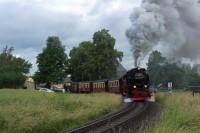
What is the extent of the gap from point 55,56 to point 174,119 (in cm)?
11171

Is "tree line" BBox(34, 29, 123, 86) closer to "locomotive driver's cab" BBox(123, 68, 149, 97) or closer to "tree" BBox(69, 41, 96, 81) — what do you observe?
"tree" BBox(69, 41, 96, 81)

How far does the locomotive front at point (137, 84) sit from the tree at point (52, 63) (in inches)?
→ 2893

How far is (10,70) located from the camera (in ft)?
399

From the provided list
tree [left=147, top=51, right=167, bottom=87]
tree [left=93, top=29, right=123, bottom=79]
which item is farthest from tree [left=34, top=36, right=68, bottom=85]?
tree [left=147, top=51, right=167, bottom=87]

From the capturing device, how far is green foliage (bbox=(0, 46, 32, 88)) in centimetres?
10300

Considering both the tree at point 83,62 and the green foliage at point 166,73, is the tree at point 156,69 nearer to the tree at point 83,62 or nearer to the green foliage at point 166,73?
the green foliage at point 166,73

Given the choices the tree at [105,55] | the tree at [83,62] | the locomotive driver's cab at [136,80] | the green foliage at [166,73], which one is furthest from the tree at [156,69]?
the locomotive driver's cab at [136,80]

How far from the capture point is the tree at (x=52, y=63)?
398 ft

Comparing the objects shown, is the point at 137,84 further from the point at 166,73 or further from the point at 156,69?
the point at 156,69

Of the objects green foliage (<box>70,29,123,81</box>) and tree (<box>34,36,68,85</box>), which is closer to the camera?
green foliage (<box>70,29,123,81</box>)

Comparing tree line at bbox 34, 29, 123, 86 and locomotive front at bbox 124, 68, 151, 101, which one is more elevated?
tree line at bbox 34, 29, 123, 86

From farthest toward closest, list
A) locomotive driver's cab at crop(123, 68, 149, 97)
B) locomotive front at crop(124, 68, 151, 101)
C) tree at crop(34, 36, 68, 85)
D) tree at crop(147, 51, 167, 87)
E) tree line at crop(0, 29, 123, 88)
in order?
tree at crop(34, 36, 68, 85) → tree line at crop(0, 29, 123, 88) → tree at crop(147, 51, 167, 87) → locomotive driver's cab at crop(123, 68, 149, 97) → locomotive front at crop(124, 68, 151, 101)

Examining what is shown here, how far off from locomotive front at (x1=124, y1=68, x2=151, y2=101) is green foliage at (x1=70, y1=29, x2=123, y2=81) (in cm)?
6350

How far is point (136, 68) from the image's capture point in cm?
4778
